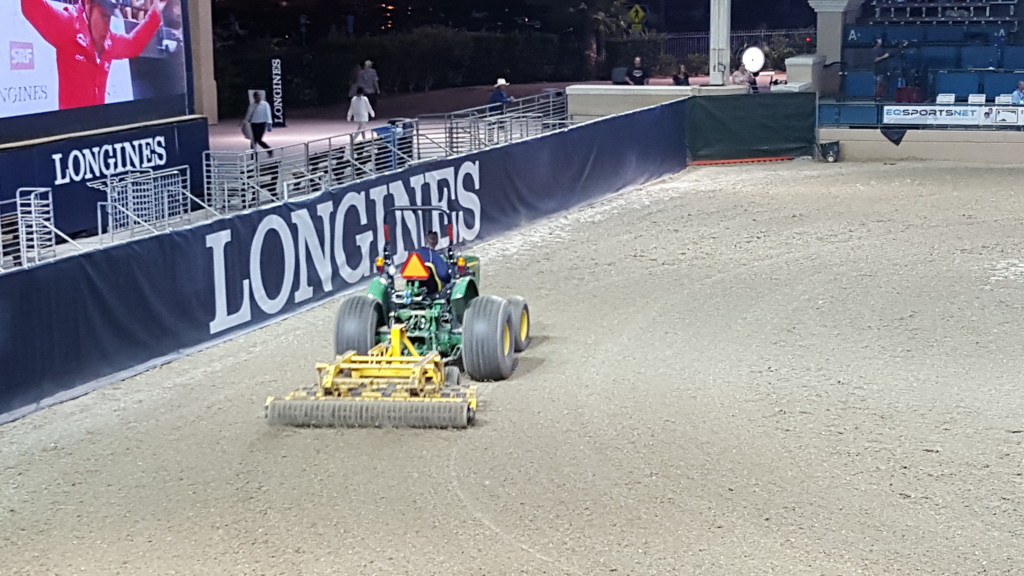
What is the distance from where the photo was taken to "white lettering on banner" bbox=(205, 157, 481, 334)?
14.4m

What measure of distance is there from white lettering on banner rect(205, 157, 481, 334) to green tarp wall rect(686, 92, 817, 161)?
10.9 m

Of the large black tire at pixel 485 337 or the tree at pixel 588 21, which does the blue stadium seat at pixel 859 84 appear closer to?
the tree at pixel 588 21

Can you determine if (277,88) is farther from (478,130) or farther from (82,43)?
(82,43)

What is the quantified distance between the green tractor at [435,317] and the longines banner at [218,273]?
2211 mm

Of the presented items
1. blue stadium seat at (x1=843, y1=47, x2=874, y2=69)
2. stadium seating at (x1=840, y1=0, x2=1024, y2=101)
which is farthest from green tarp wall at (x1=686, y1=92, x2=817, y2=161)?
blue stadium seat at (x1=843, y1=47, x2=874, y2=69)

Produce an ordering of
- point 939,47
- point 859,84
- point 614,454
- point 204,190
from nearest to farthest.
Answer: point 614,454 → point 204,190 → point 859,84 → point 939,47

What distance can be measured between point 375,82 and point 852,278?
70.0 feet

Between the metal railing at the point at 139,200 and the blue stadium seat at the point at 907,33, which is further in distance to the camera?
the blue stadium seat at the point at 907,33

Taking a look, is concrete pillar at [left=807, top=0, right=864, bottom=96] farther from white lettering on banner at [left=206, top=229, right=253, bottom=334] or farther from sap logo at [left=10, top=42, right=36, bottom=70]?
white lettering on banner at [left=206, top=229, right=253, bottom=334]

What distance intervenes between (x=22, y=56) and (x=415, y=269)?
8823 millimetres

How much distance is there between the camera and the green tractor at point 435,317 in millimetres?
12086

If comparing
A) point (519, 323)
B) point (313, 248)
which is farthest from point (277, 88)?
point (519, 323)

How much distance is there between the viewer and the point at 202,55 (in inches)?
1324

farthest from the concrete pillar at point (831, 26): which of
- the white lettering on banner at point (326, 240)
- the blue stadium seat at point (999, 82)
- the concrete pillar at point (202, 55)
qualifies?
the white lettering on banner at point (326, 240)
